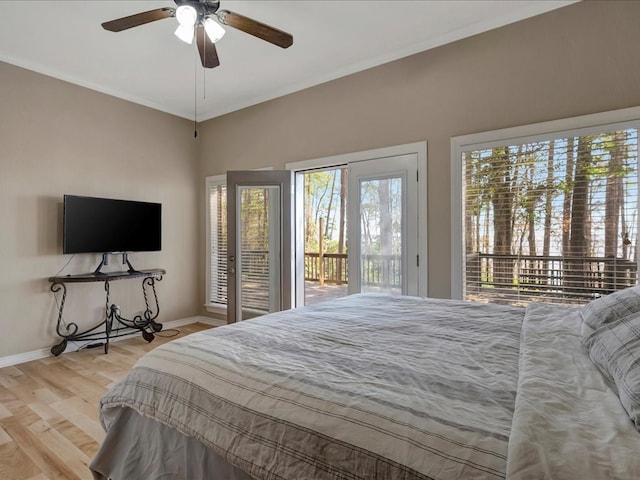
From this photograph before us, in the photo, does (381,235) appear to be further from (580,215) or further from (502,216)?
(580,215)

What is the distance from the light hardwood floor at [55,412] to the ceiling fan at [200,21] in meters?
2.60

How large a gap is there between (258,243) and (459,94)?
2575 mm

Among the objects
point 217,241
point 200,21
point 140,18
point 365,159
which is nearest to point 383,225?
point 365,159

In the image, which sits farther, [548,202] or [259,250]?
[259,250]

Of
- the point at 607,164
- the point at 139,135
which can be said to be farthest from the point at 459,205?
the point at 139,135

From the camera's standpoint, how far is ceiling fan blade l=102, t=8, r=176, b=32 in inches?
86.7

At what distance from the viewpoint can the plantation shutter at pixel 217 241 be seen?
496 cm

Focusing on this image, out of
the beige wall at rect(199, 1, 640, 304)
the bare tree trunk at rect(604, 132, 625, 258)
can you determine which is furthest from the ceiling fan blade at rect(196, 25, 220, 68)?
the bare tree trunk at rect(604, 132, 625, 258)

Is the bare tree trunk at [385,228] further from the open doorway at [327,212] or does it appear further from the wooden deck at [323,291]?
the open doorway at [327,212]

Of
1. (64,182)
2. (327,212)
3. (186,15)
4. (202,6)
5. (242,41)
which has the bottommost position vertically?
(64,182)

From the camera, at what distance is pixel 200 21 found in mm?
2320

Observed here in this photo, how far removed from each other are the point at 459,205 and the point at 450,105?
2.88 feet

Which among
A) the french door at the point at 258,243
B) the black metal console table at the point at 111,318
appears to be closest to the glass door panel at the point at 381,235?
the french door at the point at 258,243

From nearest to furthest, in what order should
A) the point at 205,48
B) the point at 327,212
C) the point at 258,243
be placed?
the point at 205,48 → the point at 258,243 → the point at 327,212
